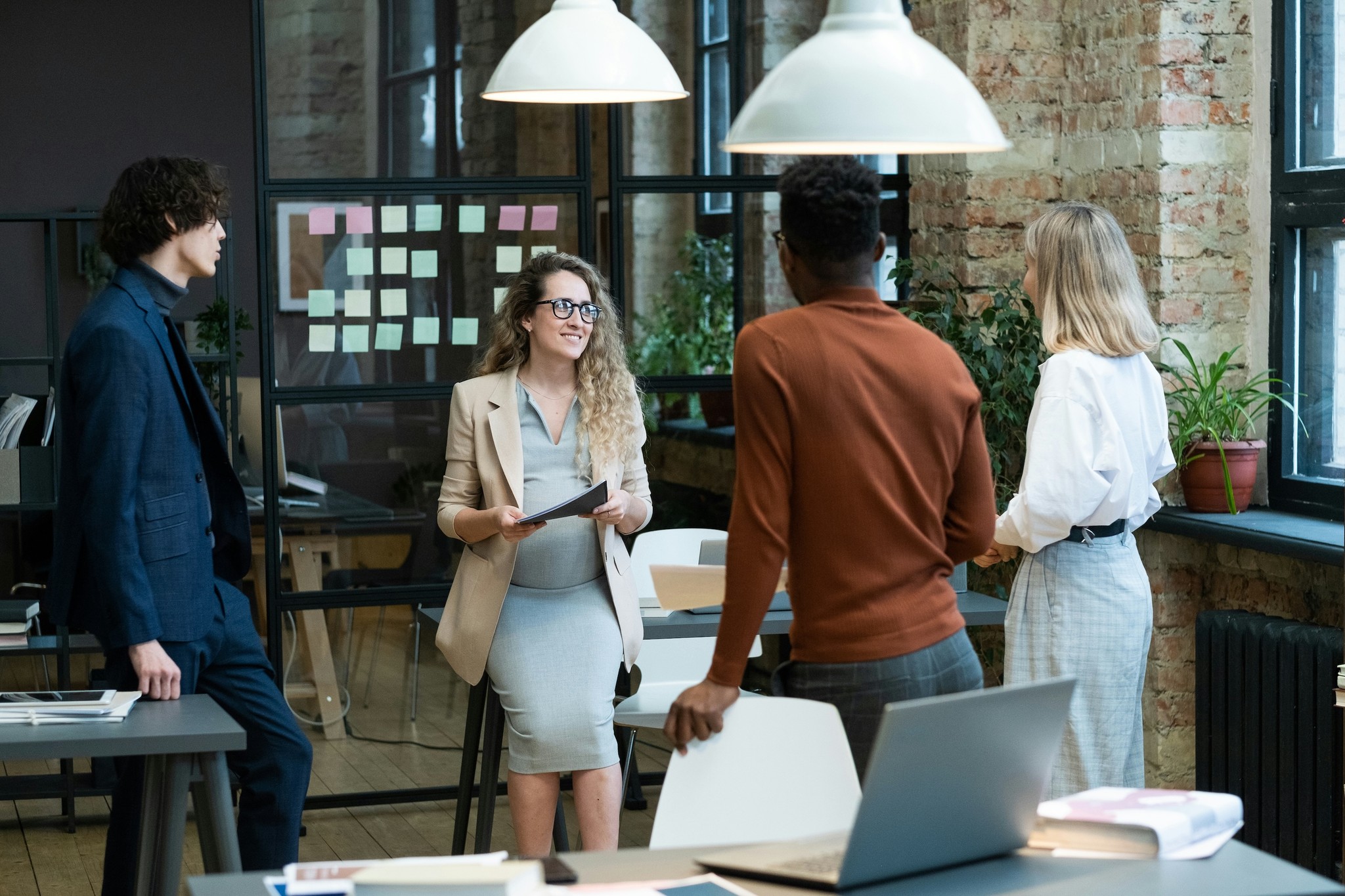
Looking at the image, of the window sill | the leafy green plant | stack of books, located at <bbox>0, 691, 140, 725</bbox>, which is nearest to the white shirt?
the window sill

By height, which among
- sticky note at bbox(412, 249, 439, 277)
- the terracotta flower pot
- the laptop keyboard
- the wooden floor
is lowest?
the wooden floor

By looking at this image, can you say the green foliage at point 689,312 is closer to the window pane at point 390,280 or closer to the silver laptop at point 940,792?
the window pane at point 390,280

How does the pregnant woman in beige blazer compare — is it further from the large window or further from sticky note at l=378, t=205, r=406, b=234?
the large window

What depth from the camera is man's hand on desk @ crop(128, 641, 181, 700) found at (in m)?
2.96

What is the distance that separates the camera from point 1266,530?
13.1 ft

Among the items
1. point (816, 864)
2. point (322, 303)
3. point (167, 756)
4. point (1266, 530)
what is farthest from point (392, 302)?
point (816, 864)

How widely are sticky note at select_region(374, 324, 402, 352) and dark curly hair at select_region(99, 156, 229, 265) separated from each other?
69.5 inches

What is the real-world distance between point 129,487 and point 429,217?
2.13m

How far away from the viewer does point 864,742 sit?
7.65ft

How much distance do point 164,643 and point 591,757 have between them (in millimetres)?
1021

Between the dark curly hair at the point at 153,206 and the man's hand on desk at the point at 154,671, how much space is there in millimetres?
765

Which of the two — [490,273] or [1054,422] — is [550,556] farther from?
[490,273]

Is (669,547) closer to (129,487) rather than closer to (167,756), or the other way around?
(129,487)

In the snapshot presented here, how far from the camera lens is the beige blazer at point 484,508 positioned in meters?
3.63
